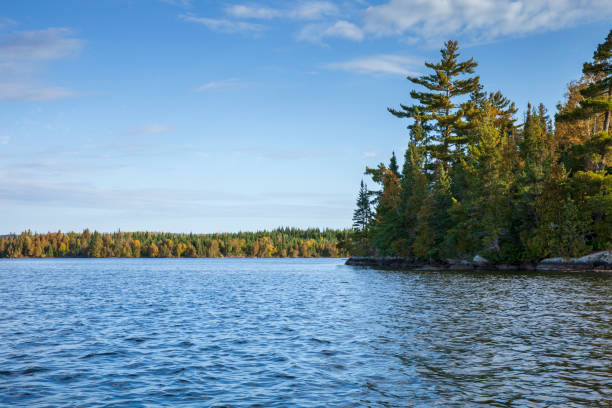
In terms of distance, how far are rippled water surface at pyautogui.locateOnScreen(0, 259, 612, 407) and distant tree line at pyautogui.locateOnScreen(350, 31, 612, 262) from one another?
34431mm

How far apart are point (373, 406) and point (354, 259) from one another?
10873 centimetres

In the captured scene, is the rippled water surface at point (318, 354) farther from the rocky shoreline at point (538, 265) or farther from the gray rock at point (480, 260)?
the gray rock at point (480, 260)

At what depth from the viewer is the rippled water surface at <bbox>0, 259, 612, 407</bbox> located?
12.4m

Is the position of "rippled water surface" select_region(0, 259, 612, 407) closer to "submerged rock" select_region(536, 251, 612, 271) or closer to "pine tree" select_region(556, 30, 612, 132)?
"submerged rock" select_region(536, 251, 612, 271)

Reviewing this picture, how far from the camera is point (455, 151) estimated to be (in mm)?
93688

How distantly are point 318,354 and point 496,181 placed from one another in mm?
61931

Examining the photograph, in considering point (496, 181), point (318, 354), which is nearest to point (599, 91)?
point (496, 181)

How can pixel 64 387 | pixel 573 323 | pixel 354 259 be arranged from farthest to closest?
pixel 354 259, pixel 573 323, pixel 64 387

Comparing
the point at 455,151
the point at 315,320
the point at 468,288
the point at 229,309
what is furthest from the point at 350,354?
the point at 455,151

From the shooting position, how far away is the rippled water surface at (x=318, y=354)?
1241cm

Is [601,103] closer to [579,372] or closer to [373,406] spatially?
[579,372]

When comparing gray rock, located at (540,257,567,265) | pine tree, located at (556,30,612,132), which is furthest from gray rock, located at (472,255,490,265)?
pine tree, located at (556,30,612,132)

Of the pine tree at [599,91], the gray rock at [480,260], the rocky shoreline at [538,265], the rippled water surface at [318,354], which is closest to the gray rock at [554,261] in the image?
the rocky shoreline at [538,265]

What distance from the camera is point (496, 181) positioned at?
234 feet
